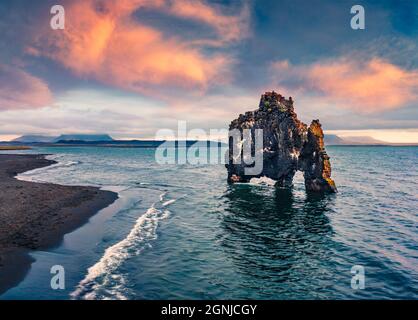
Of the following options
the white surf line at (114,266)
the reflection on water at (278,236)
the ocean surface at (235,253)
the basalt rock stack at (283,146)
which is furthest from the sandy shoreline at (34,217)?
the basalt rock stack at (283,146)

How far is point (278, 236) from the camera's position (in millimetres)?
33812

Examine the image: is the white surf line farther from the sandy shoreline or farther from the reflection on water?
the reflection on water

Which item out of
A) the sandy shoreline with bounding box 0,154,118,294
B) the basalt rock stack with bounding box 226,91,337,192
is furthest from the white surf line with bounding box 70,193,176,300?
the basalt rock stack with bounding box 226,91,337,192

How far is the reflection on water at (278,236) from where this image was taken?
24781mm

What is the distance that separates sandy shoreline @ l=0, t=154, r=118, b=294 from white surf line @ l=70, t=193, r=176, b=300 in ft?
16.5

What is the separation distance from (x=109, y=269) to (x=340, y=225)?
1136 inches

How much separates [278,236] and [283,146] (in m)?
36.0

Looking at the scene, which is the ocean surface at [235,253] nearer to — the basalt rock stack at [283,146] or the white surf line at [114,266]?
the white surf line at [114,266]

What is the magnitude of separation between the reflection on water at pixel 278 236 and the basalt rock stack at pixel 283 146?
6.88m

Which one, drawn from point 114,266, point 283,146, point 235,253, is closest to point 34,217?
point 114,266

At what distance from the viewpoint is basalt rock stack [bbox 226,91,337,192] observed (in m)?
61.7

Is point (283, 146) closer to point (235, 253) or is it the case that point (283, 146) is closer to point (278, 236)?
point (278, 236)
